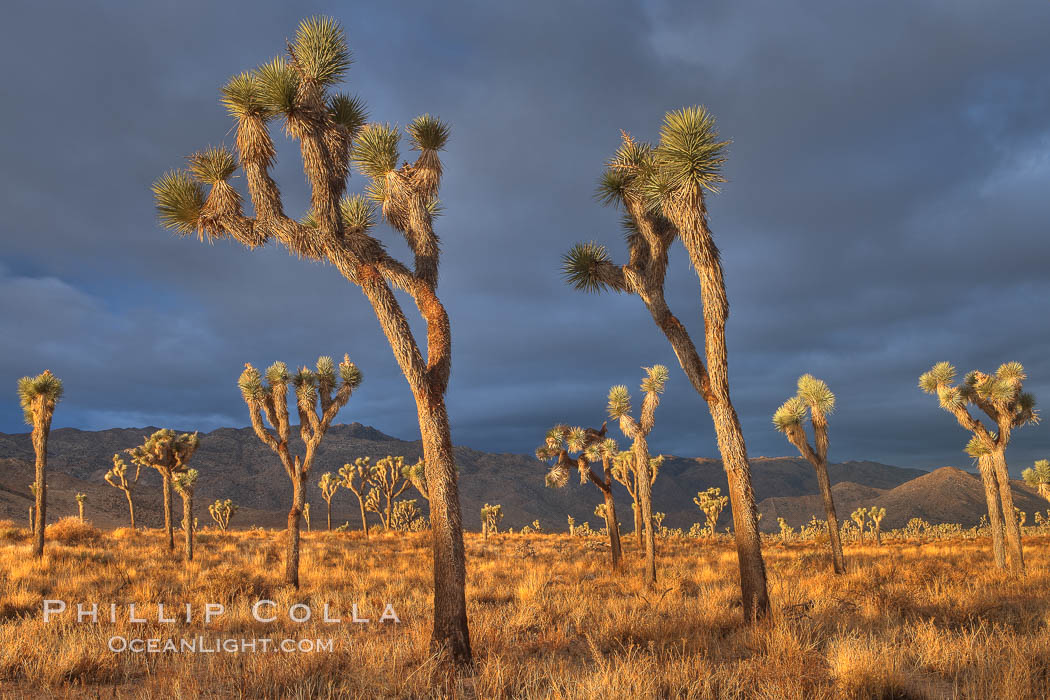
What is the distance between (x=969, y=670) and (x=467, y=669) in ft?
19.8

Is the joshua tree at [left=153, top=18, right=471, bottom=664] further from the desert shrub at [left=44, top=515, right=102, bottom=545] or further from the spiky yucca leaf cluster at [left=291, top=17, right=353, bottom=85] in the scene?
the desert shrub at [left=44, top=515, right=102, bottom=545]

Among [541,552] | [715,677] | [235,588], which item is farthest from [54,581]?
[541,552]

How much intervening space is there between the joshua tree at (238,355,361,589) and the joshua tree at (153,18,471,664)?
25.9 ft

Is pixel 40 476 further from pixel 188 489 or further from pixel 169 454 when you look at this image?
pixel 188 489

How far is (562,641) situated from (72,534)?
30756mm

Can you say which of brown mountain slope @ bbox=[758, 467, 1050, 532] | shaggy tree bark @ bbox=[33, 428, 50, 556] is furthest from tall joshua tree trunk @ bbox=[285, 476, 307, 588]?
brown mountain slope @ bbox=[758, 467, 1050, 532]

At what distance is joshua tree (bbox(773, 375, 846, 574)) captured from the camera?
71.7 ft

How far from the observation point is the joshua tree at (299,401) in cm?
1808

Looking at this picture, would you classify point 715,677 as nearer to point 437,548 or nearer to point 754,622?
point 754,622

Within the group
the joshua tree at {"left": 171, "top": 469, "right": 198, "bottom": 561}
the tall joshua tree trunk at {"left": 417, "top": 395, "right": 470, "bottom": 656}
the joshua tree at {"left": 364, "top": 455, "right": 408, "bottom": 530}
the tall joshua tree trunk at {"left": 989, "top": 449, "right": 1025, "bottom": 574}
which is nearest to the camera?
the tall joshua tree trunk at {"left": 417, "top": 395, "right": 470, "bottom": 656}

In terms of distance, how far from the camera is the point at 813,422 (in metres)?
22.3

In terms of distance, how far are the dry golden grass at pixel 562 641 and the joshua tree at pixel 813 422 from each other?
157 inches

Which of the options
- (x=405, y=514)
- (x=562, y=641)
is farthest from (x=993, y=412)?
(x=405, y=514)

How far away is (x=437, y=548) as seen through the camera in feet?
27.5
